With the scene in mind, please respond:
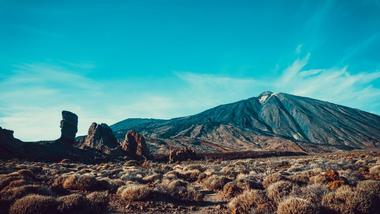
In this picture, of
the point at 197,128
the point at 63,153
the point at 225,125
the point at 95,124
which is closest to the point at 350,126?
the point at 225,125

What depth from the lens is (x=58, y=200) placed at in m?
10.0

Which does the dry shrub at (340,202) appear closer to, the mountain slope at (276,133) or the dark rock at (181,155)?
the dark rock at (181,155)

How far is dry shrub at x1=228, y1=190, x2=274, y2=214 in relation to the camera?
9508mm

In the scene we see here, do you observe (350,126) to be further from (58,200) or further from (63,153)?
(58,200)

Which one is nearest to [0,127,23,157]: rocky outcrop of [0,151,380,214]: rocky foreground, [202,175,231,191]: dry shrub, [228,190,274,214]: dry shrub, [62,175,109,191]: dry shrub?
[62,175,109,191]: dry shrub

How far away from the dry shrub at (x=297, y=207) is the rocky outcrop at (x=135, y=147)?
55.5 m

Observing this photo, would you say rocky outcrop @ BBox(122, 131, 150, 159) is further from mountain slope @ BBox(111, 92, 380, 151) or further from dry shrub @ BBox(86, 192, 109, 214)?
dry shrub @ BBox(86, 192, 109, 214)

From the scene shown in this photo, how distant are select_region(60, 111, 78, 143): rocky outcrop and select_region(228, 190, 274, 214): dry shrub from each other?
70756 millimetres

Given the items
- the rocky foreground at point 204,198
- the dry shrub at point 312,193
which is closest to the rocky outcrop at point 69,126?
the rocky foreground at point 204,198

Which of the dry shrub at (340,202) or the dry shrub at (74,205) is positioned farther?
the dry shrub at (74,205)

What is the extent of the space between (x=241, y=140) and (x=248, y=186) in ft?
401

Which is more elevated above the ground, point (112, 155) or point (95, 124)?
point (95, 124)

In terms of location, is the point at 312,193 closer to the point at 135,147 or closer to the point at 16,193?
the point at 16,193

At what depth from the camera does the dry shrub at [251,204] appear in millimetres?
9508
